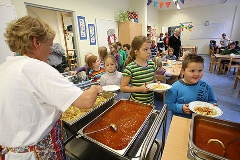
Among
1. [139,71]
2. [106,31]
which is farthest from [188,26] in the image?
[139,71]

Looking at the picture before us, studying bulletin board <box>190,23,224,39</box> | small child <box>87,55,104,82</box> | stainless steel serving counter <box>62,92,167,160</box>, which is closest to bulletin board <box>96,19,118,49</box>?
small child <box>87,55,104,82</box>

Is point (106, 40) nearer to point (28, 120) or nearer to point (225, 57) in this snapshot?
point (225, 57)

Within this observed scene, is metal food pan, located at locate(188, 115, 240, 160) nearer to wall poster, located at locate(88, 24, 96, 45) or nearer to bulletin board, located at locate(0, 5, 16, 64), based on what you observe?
bulletin board, located at locate(0, 5, 16, 64)

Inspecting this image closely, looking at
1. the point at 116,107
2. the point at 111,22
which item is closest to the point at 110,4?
the point at 111,22

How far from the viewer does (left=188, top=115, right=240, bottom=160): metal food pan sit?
0.58m

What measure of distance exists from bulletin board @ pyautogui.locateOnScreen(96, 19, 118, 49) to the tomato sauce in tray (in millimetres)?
3798

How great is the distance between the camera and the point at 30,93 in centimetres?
62

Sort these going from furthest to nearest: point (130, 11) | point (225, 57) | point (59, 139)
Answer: point (130, 11) < point (225, 57) < point (59, 139)

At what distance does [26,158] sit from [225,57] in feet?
18.4

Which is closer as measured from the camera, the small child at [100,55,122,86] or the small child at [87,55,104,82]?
the small child at [100,55,122,86]

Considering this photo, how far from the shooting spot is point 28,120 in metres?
0.65

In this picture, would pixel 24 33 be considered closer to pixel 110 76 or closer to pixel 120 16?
pixel 110 76

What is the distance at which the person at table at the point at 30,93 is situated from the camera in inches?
23.9

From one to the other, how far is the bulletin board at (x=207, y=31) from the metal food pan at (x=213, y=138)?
10.5 m
